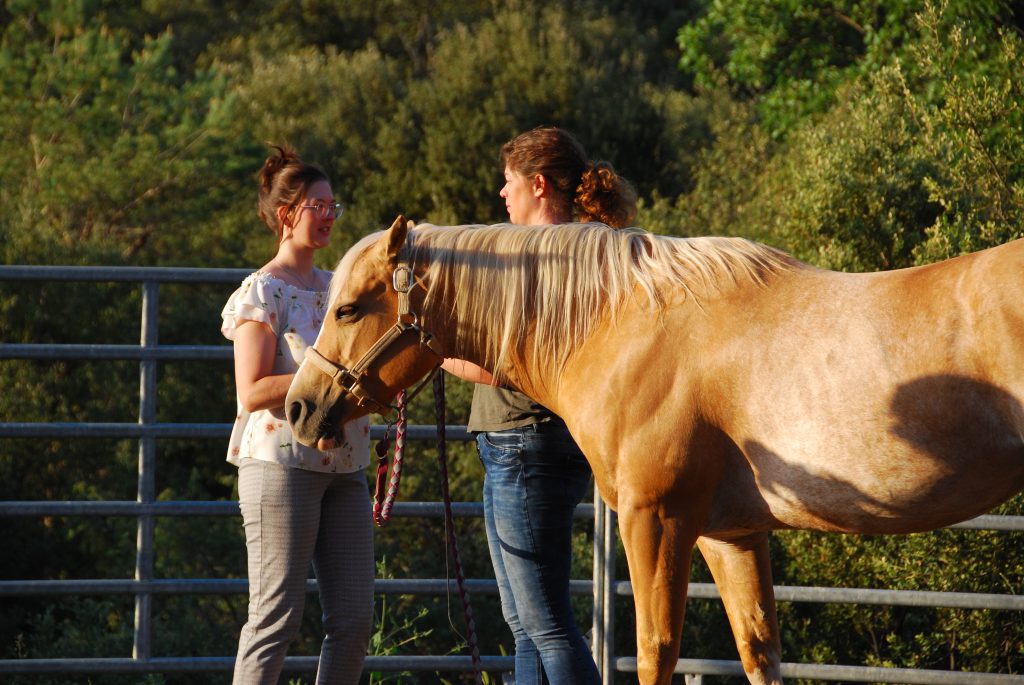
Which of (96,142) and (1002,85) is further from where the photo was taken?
(96,142)

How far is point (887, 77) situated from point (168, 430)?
7.37 metres

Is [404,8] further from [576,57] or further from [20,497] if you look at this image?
[20,497]

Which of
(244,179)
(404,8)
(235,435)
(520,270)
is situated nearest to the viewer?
(520,270)

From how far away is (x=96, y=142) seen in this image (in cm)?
2075

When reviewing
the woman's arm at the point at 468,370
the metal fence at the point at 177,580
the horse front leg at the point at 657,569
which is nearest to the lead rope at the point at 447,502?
the woman's arm at the point at 468,370

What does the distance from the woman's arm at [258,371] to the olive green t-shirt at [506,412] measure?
0.56 meters

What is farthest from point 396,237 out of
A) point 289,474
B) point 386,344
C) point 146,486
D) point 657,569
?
point 146,486

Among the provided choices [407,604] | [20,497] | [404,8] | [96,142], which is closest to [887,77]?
[407,604]

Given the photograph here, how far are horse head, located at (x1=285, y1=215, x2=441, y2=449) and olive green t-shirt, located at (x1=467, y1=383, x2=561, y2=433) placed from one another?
0.65 feet

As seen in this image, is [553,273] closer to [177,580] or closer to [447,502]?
[447,502]

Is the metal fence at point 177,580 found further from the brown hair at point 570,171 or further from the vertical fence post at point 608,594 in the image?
the brown hair at point 570,171

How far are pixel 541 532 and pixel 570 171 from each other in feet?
3.37

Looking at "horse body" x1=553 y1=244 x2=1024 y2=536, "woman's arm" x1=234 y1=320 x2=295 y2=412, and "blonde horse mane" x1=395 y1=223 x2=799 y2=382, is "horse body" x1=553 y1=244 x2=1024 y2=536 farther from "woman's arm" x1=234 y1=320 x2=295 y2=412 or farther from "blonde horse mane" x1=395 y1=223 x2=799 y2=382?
"woman's arm" x1=234 y1=320 x2=295 y2=412

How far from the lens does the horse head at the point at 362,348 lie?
10.3 ft
